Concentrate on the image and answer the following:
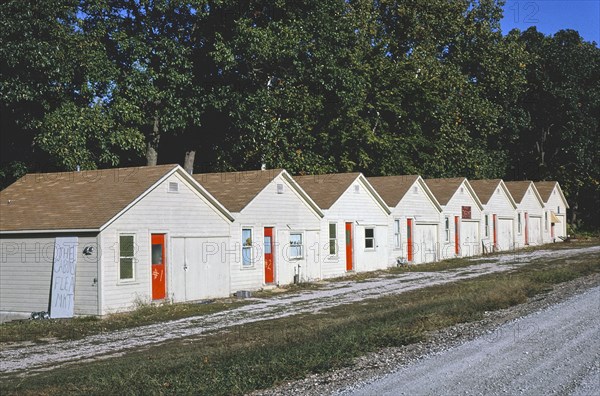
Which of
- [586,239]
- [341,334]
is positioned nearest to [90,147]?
[341,334]

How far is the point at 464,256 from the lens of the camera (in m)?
47.6

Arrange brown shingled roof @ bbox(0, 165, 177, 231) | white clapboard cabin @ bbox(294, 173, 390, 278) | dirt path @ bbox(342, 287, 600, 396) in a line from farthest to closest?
white clapboard cabin @ bbox(294, 173, 390, 278)
brown shingled roof @ bbox(0, 165, 177, 231)
dirt path @ bbox(342, 287, 600, 396)

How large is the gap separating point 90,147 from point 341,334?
798 inches

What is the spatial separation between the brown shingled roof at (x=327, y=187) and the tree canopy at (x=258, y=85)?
3127 millimetres

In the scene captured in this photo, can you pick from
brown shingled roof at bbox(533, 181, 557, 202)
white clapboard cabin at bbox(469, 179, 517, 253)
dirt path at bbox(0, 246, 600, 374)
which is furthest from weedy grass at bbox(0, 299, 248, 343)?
brown shingled roof at bbox(533, 181, 557, 202)

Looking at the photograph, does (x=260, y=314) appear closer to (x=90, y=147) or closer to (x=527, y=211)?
(x=90, y=147)

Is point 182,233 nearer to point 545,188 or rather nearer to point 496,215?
point 496,215

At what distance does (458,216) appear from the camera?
4716 cm

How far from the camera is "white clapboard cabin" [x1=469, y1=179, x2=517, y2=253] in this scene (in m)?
51.5

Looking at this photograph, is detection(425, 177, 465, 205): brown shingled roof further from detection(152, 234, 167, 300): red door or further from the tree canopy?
detection(152, 234, 167, 300): red door

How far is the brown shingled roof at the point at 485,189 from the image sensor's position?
5170 centimetres

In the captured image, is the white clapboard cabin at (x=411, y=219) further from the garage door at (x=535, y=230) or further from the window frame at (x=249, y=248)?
the garage door at (x=535, y=230)

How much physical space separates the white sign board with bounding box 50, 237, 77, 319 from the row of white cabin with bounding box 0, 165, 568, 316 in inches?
1.8

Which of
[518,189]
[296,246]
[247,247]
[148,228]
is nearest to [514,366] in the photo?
[148,228]
